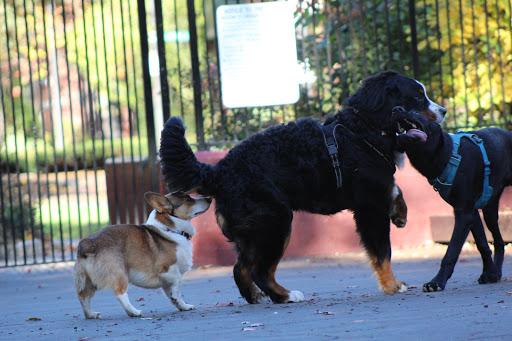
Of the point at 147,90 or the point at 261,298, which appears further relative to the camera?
the point at 147,90

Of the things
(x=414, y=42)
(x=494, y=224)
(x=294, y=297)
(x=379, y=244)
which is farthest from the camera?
(x=414, y=42)

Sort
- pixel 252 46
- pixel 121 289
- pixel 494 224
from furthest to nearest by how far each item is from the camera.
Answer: pixel 252 46
pixel 494 224
pixel 121 289

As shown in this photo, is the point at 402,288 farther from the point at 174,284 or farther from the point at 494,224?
the point at 174,284

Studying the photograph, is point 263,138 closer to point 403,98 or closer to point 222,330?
point 403,98

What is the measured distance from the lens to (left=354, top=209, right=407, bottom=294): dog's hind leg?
5.54m

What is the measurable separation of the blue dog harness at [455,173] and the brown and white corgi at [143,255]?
1.81 meters

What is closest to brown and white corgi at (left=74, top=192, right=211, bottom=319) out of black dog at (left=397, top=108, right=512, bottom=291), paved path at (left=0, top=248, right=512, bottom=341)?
paved path at (left=0, top=248, right=512, bottom=341)

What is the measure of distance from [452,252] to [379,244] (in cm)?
53

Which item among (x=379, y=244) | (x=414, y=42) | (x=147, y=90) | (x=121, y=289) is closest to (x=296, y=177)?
(x=379, y=244)

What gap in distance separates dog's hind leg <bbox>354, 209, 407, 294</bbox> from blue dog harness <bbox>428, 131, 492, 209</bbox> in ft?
1.63

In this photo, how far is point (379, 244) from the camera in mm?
5543

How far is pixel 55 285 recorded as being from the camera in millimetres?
8195

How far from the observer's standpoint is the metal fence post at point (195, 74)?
8.64m

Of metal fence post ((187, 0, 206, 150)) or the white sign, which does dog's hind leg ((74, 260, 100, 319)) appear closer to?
metal fence post ((187, 0, 206, 150))
